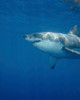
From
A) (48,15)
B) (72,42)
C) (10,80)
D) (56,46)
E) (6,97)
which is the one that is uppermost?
(48,15)

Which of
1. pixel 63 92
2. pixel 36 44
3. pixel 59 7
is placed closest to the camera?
pixel 36 44

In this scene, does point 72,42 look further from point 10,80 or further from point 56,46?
point 10,80

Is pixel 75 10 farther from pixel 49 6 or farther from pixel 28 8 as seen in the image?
pixel 28 8

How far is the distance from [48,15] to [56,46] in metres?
13.6

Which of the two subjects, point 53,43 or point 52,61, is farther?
point 52,61

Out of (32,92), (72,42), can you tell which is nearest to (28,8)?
(72,42)

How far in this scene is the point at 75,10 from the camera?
17609 mm

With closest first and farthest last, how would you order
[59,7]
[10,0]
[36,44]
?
[36,44]
[10,0]
[59,7]

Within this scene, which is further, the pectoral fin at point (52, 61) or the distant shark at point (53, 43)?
the pectoral fin at point (52, 61)

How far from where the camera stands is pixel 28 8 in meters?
18.3

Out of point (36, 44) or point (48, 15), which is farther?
point (48, 15)

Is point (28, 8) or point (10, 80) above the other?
point (28, 8)

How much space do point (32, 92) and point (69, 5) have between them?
14.2 metres

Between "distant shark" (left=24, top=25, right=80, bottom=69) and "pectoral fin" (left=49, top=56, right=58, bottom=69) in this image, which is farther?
"pectoral fin" (left=49, top=56, right=58, bottom=69)
